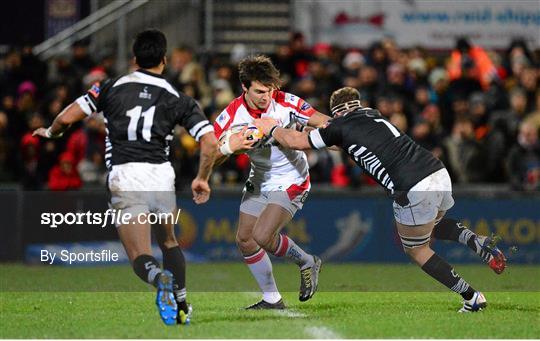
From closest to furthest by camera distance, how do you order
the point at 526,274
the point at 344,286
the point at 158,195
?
the point at 158,195, the point at 344,286, the point at 526,274

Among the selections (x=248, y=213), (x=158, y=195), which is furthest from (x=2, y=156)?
(x=158, y=195)

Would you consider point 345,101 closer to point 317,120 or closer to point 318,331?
point 317,120

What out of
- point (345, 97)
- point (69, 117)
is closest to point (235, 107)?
point (345, 97)

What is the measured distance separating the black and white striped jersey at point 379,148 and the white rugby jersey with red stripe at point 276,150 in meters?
0.92

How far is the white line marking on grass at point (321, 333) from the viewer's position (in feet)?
30.3

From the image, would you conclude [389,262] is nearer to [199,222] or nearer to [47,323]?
[199,222]

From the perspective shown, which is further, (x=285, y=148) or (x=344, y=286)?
(x=344, y=286)

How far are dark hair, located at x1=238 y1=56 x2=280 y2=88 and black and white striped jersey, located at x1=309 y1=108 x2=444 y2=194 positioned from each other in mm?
820

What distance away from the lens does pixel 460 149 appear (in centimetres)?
1853

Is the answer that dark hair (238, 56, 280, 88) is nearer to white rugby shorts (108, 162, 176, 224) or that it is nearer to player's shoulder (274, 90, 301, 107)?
player's shoulder (274, 90, 301, 107)

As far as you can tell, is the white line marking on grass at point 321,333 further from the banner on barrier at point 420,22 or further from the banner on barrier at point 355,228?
the banner on barrier at point 420,22

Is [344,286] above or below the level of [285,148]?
below

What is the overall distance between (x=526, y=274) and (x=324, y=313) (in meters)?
5.86

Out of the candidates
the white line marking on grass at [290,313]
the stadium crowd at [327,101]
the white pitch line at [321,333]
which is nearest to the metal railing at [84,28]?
the stadium crowd at [327,101]
